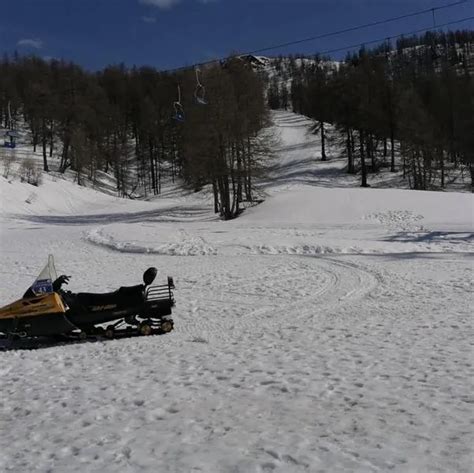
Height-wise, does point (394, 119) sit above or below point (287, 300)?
above

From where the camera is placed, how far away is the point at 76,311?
30.2 ft

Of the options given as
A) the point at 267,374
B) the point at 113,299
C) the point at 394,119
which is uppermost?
the point at 394,119

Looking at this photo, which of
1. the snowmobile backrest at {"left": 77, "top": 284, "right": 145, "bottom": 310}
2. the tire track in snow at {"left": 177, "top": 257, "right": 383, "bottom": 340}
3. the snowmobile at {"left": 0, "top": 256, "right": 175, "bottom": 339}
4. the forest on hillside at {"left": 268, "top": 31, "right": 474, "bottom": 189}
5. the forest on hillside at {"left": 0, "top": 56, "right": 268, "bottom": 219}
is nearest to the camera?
the snowmobile at {"left": 0, "top": 256, "right": 175, "bottom": 339}

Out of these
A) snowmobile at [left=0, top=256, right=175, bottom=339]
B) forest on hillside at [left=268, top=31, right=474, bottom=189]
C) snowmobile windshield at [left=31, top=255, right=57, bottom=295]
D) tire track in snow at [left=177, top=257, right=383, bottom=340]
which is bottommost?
tire track in snow at [left=177, top=257, right=383, bottom=340]

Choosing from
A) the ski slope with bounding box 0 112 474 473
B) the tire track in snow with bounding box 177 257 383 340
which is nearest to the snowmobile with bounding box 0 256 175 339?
the ski slope with bounding box 0 112 474 473

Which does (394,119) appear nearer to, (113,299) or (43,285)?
(113,299)

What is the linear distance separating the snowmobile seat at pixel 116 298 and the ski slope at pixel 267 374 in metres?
0.71

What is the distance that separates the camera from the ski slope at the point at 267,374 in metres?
4.72

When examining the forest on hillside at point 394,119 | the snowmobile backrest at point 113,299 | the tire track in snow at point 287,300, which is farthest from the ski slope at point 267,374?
the forest on hillside at point 394,119

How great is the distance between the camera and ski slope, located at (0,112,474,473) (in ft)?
15.5

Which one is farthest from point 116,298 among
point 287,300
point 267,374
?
point 287,300

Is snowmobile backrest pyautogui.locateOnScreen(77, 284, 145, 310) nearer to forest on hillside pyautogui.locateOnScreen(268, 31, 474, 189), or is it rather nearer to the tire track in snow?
the tire track in snow

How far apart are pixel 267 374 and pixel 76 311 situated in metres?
3.98

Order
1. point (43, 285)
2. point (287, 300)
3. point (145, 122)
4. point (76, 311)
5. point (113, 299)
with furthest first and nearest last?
point (145, 122), point (287, 300), point (113, 299), point (76, 311), point (43, 285)
